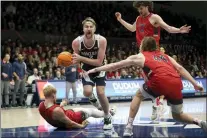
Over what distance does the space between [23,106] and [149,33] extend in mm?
8806

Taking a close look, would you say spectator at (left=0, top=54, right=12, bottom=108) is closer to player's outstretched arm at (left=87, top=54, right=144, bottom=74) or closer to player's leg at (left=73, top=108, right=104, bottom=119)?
player's leg at (left=73, top=108, right=104, bottom=119)

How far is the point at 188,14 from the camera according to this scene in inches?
682

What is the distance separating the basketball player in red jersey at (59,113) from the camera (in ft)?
25.4

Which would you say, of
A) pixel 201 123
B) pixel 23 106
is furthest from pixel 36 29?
pixel 201 123

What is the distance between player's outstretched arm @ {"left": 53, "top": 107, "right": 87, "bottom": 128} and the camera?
25.6 feet

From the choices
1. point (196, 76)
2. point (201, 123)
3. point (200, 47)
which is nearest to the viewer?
point (201, 123)

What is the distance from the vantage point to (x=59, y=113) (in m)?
7.79

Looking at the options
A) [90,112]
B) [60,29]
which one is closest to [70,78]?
[90,112]

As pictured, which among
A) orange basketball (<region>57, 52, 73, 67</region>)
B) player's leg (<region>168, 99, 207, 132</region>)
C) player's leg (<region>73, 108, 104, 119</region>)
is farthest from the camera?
player's leg (<region>73, 108, 104, 119</region>)

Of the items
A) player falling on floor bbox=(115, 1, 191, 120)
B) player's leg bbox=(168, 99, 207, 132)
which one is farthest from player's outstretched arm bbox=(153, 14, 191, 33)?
player's leg bbox=(168, 99, 207, 132)

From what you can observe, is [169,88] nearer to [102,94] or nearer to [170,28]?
[170,28]

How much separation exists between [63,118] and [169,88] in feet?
8.66

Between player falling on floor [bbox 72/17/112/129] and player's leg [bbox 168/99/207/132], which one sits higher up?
player falling on floor [bbox 72/17/112/129]

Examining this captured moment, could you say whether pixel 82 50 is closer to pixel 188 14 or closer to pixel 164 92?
pixel 164 92
